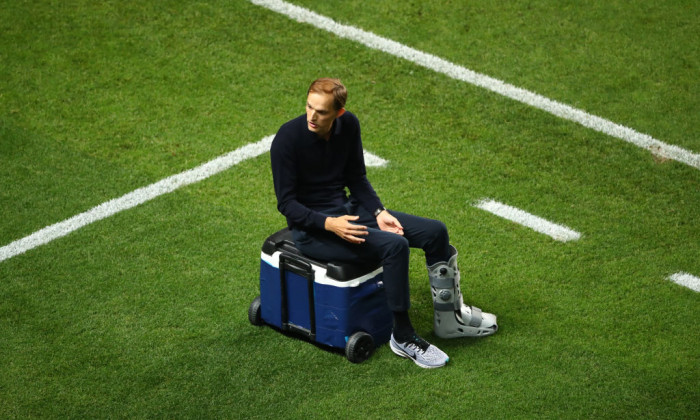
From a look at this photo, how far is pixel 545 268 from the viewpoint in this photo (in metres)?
6.00

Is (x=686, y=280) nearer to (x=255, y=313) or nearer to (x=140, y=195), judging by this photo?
(x=255, y=313)

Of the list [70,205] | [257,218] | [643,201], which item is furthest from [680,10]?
[70,205]

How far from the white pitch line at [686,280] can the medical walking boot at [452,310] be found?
1305 millimetres

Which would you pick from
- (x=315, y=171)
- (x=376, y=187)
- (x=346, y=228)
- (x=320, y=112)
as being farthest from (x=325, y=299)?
(x=376, y=187)

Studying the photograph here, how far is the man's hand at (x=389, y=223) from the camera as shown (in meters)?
5.17

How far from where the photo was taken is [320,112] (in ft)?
16.2

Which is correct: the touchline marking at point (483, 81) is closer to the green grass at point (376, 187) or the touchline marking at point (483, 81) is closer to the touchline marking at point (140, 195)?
the green grass at point (376, 187)

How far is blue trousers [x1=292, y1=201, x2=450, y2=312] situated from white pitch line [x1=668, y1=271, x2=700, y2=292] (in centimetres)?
166

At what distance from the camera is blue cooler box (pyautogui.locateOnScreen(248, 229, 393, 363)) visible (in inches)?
200

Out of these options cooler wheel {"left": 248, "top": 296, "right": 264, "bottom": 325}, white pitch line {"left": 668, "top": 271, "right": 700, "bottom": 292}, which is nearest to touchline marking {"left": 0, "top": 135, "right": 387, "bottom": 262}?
cooler wheel {"left": 248, "top": 296, "right": 264, "bottom": 325}

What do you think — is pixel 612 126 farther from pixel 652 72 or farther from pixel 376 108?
pixel 376 108

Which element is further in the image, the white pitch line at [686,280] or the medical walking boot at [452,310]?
the white pitch line at [686,280]

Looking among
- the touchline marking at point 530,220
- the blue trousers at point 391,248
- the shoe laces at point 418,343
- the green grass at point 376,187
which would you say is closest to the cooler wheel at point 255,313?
the green grass at point 376,187

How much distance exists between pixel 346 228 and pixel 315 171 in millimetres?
445
